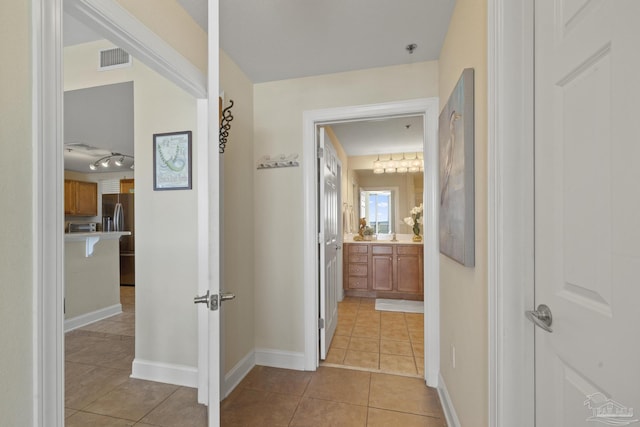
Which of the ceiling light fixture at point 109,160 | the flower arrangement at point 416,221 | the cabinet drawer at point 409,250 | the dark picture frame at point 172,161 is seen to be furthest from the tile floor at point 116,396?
the flower arrangement at point 416,221

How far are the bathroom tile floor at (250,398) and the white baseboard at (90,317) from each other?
0.80 ft

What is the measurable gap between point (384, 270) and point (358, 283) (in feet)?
1.54

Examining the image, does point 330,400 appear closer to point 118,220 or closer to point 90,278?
point 90,278

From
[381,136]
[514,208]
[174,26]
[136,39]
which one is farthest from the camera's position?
[381,136]

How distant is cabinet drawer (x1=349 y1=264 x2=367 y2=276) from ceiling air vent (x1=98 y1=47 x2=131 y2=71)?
3644mm

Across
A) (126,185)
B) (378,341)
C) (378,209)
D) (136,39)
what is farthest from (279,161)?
(126,185)

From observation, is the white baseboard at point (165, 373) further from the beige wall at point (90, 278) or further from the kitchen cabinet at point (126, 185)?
the kitchen cabinet at point (126, 185)

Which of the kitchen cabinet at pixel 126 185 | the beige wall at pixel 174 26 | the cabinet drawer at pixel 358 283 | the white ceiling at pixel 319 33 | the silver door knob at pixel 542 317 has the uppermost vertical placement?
the white ceiling at pixel 319 33

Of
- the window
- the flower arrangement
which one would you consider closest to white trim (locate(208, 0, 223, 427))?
the flower arrangement

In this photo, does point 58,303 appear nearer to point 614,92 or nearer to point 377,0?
point 614,92

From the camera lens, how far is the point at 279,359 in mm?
2307

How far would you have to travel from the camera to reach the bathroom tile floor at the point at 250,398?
5.14 feet

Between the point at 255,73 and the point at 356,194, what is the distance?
3.48 meters

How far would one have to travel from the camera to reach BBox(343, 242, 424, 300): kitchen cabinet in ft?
13.5
